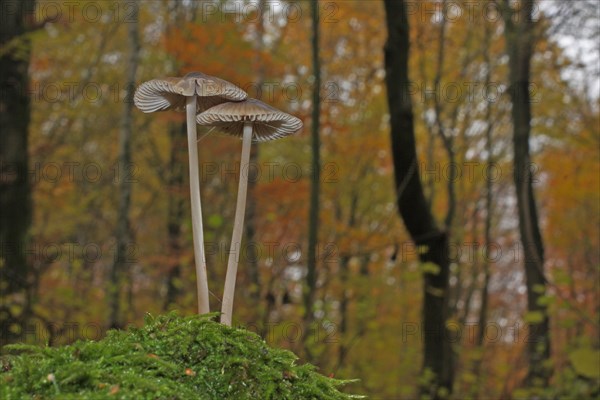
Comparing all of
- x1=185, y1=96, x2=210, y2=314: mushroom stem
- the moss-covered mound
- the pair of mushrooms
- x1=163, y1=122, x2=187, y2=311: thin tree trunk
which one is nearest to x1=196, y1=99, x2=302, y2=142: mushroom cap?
the pair of mushrooms

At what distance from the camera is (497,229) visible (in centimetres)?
2273

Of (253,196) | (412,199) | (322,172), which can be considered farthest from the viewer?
(322,172)

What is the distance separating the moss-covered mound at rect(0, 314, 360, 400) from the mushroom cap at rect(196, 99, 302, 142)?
2.61 ft

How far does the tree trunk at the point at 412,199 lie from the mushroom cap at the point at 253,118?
355 centimetres

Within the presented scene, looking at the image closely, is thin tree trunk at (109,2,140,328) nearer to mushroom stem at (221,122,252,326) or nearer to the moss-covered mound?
mushroom stem at (221,122,252,326)

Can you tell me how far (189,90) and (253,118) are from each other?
265mm

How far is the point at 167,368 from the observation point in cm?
164

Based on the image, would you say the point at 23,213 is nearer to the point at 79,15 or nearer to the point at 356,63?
the point at 79,15

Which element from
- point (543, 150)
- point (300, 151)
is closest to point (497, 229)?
point (543, 150)

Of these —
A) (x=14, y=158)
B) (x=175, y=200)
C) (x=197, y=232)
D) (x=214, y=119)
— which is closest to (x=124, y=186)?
(x=14, y=158)

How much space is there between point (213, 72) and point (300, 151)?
5358mm

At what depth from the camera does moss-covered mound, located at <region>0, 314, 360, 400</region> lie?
1.46 m

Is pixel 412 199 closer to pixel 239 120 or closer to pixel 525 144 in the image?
pixel 525 144

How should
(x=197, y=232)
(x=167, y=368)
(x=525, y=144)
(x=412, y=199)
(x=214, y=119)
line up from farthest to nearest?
(x=525, y=144) → (x=412, y=199) → (x=214, y=119) → (x=197, y=232) → (x=167, y=368)
